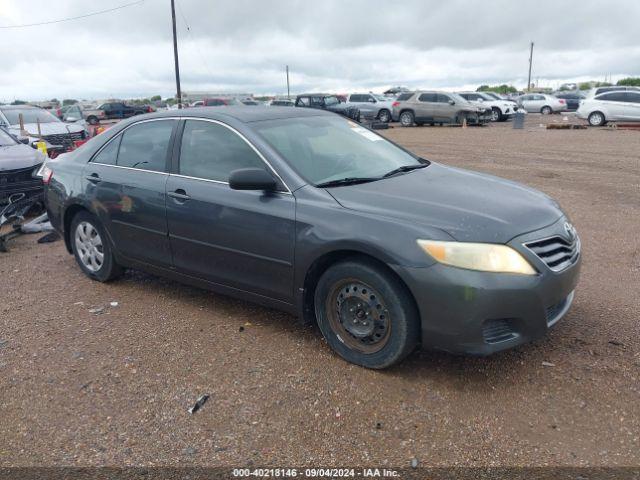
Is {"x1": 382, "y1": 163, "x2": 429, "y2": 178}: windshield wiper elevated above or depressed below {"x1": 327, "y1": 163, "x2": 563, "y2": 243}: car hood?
above

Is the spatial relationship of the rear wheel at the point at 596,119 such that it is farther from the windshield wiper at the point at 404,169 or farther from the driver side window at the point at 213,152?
the driver side window at the point at 213,152

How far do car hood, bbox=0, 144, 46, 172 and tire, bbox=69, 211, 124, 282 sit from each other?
128 inches

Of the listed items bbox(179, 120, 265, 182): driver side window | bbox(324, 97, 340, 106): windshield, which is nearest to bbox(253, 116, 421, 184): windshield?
bbox(179, 120, 265, 182): driver side window

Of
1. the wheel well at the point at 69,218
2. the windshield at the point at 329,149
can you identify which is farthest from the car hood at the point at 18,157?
the windshield at the point at 329,149

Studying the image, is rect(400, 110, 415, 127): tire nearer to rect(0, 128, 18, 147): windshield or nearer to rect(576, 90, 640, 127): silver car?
rect(576, 90, 640, 127): silver car

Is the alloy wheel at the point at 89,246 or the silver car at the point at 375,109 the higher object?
the silver car at the point at 375,109

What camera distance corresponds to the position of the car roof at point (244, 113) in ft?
14.2

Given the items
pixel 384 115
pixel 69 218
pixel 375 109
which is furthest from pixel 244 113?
pixel 375 109

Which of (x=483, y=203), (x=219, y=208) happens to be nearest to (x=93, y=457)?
(x=219, y=208)

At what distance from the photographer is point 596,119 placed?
24.2 metres

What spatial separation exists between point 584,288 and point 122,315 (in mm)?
3864

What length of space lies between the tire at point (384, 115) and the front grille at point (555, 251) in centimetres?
2592

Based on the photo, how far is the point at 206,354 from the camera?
3.89 meters

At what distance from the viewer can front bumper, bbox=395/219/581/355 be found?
122 inches
